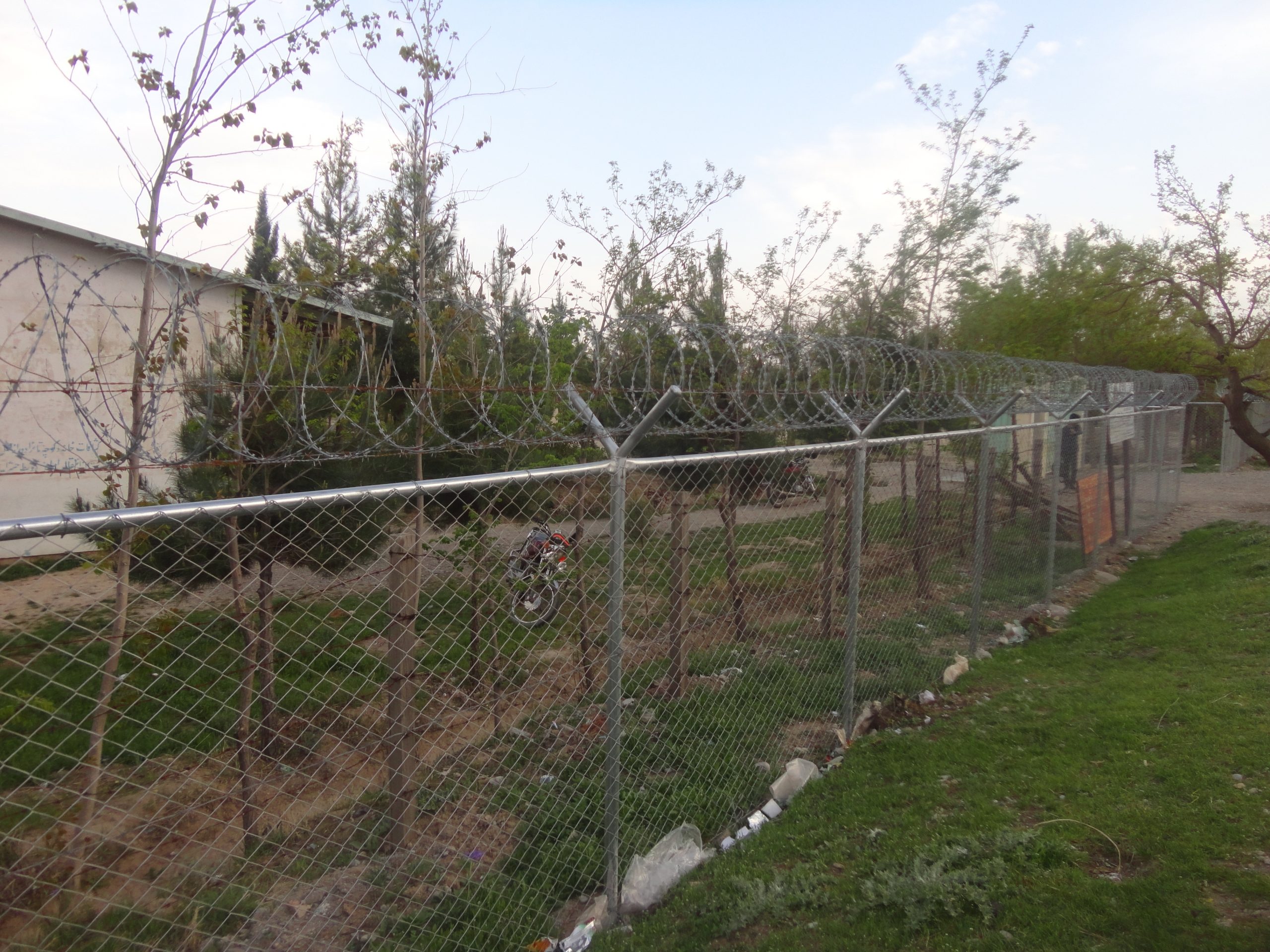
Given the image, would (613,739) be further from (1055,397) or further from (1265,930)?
(1055,397)

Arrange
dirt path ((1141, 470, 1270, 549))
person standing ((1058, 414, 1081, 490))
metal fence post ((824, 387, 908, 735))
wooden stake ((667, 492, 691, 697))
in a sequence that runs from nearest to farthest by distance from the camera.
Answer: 1. metal fence post ((824, 387, 908, 735))
2. wooden stake ((667, 492, 691, 697))
3. person standing ((1058, 414, 1081, 490))
4. dirt path ((1141, 470, 1270, 549))

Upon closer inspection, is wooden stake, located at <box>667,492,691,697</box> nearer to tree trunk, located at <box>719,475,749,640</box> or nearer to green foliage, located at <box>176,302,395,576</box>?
tree trunk, located at <box>719,475,749,640</box>

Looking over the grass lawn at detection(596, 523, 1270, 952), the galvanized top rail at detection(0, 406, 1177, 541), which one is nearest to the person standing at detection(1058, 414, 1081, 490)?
the grass lawn at detection(596, 523, 1270, 952)

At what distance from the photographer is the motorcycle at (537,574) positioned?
356cm

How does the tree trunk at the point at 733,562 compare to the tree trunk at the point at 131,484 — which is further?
the tree trunk at the point at 733,562

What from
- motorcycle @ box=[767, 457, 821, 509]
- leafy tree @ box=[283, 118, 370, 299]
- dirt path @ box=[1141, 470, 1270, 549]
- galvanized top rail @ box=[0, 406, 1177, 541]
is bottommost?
dirt path @ box=[1141, 470, 1270, 549]

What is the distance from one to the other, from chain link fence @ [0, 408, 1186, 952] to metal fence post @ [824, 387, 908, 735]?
0.04 meters

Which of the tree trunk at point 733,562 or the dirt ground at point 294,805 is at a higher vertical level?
the tree trunk at point 733,562

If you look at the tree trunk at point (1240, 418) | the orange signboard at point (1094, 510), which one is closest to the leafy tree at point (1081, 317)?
the tree trunk at point (1240, 418)

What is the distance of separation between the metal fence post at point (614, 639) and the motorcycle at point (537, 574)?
0.57m

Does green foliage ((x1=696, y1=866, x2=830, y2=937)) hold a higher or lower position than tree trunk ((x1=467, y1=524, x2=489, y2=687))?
lower

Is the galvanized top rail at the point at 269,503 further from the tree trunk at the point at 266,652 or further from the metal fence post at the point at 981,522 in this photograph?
the metal fence post at the point at 981,522

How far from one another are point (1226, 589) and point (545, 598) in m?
6.30

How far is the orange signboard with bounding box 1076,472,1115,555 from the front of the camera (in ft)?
26.6
